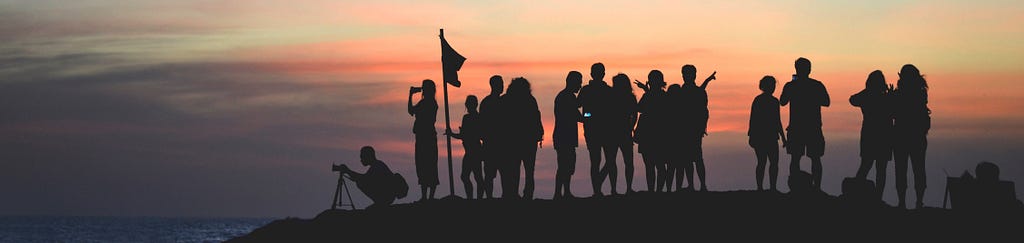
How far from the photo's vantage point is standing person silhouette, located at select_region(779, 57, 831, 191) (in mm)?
25766

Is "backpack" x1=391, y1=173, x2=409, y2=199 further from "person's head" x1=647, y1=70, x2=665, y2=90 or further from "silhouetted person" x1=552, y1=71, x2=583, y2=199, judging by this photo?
"person's head" x1=647, y1=70, x2=665, y2=90

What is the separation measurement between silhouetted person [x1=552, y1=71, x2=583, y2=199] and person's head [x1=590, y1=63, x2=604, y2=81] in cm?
19

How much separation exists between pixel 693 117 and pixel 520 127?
277 cm

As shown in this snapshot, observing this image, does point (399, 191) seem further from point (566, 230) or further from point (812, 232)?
point (812, 232)

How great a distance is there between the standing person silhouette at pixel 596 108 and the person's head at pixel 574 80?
0.41 feet

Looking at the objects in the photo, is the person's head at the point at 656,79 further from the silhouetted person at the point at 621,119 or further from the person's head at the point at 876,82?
the person's head at the point at 876,82

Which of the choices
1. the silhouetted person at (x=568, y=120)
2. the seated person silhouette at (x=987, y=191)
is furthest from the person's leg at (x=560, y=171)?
the seated person silhouette at (x=987, y=191)

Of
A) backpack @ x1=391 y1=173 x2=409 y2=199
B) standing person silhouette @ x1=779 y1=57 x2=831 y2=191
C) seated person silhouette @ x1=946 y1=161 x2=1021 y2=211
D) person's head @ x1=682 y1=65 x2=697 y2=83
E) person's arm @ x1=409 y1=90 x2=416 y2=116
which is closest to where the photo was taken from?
seated person silhouette @ x1=946 y1=161 x2=1021 y2=211

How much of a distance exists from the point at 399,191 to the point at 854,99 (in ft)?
26.4

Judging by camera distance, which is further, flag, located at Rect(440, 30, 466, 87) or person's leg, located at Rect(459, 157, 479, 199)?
flag, located at Rect(440, 30, 466, 87)

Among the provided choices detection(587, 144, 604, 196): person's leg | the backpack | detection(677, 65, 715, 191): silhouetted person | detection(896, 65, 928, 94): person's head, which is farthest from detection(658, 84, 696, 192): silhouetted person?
the backpack

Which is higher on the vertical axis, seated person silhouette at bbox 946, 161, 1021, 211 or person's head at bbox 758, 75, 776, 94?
person's head at bbox 758, 75, 776, 94

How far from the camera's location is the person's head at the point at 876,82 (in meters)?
25.3

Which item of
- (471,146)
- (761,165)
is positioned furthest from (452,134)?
(761,165)
